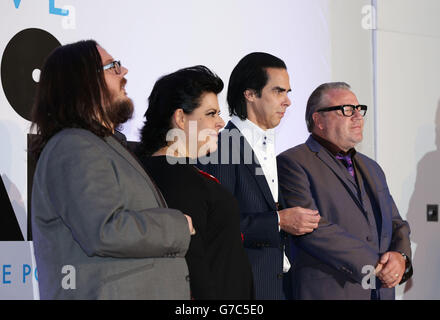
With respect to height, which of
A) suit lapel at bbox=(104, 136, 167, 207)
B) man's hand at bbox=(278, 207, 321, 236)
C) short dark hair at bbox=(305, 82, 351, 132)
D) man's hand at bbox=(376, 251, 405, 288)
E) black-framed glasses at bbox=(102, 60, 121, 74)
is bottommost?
man's hand at bbox=(376, 251, 405, 288)

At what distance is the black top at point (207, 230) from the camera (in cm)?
209

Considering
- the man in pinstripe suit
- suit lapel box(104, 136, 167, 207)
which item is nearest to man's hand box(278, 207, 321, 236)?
the man in pinstripe suit

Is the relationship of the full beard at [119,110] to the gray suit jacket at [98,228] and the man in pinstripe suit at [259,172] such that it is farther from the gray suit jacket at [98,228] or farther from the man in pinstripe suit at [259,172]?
the man in pinstripe suit at [259,172]

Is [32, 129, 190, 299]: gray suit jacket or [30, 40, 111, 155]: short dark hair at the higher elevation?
[30, 40, 111, 155]: short dark hair

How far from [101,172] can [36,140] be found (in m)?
0.33

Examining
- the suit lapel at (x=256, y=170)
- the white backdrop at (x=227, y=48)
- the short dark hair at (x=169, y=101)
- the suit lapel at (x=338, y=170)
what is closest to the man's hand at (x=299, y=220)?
the suit lapel at (x=256, y=170)

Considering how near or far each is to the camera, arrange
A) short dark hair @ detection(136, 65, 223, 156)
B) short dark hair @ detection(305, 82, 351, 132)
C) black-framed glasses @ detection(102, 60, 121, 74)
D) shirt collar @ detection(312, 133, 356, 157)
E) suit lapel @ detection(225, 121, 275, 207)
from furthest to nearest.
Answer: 1. short dark hair @ detection(305, 82, 351, 132)
2. shirt collar @ detection(312, 133, 356, 157)
3. suit lapel @ detection(225, 121, 275, 207)
4. short dark hair @ detection(136, 65, 223, 156)
5. black-framed glasses @ detection(102, 60, 121, 74)

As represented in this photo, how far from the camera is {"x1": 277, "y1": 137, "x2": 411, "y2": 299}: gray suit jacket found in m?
2.93

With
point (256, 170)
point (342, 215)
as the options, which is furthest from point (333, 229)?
point (256, 170)

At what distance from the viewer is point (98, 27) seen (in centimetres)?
344

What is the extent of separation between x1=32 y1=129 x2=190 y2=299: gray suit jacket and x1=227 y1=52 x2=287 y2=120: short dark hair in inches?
54.4

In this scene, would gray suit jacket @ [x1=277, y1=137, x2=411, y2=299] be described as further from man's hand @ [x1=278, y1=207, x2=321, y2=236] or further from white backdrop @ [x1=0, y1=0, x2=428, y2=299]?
white backdrop @ [x1=0, y1=0, x2=428, y2=299]
